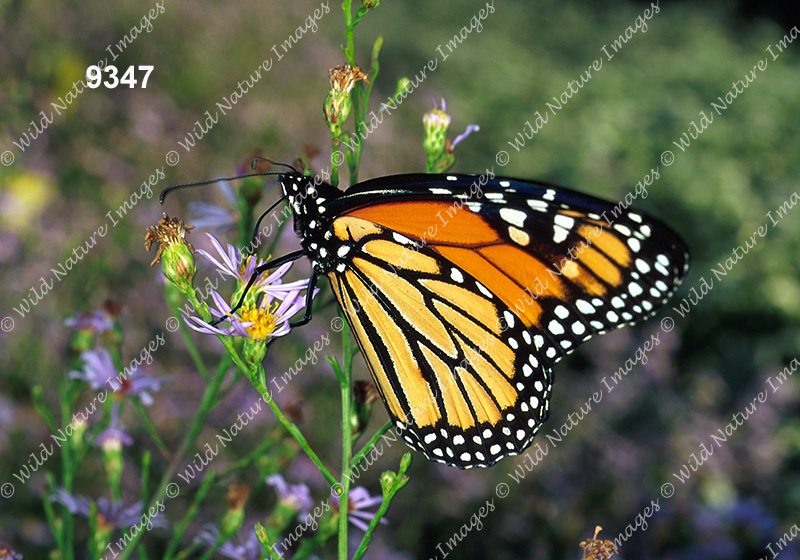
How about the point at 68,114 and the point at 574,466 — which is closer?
the point at 574,466

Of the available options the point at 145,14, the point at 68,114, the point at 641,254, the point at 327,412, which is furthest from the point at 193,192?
the point at 641,254

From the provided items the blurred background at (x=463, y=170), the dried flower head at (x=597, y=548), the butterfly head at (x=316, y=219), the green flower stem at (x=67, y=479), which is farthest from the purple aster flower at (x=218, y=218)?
the dried flower head at (x=597, y=548)

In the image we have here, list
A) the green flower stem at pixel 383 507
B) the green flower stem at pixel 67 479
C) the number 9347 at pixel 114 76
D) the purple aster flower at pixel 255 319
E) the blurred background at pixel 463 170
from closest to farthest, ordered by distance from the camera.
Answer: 1. the green flower stem at pixel 383 507
2. the purple aster flower at pixel 255 319
3. the green flower stem at pixel 67 479
4. the blurred background at pixel 463 170
5. the number 9347 at pixel 114 76

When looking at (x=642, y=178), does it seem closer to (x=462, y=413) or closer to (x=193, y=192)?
(x=193, y=192)

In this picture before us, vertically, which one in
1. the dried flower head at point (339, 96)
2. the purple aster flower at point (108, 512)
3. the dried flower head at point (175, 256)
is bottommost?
the purple aster flower at point (108, 512)

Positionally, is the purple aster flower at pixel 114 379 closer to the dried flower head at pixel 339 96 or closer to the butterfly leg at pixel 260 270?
the butterfly leg at pixel 260 270

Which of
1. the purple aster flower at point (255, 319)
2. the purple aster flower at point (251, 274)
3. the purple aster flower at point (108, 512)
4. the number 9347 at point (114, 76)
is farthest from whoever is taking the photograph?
the number 9347 at point (114, 76)

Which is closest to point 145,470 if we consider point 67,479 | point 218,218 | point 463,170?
point 67,479
